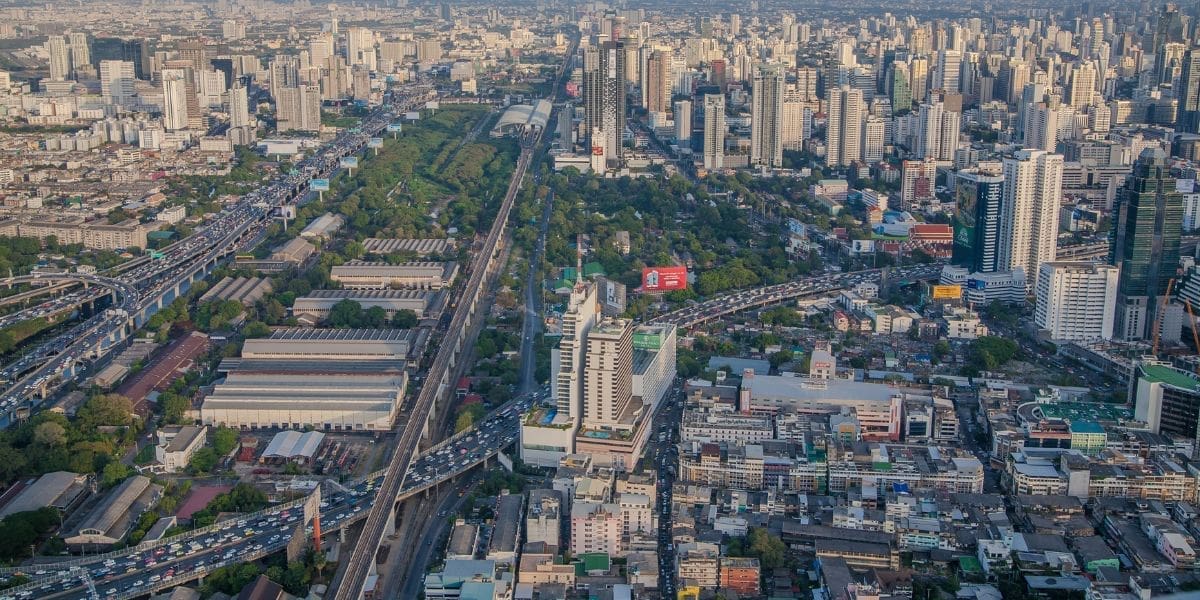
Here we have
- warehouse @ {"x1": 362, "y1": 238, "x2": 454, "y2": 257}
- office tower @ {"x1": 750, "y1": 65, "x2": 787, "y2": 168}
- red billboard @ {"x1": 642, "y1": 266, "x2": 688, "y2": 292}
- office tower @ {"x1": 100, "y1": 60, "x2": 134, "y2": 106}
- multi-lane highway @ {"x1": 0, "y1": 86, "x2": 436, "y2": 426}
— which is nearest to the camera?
multi-lane highway @ {"x1": 0, "y1": 86, "x2": 436, "y2": 426}

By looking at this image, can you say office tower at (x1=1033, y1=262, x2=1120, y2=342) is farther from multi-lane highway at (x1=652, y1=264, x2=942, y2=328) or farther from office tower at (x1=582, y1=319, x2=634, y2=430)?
office tower at (x1=582, y1=319, x2=634, y2=430)

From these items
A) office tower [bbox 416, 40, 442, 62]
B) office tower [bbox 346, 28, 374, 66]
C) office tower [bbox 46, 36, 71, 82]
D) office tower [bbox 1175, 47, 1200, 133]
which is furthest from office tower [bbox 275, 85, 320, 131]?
office tower [bbox 1175, 47, 1200, 133]

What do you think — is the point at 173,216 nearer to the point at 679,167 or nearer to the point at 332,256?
the point at 332,256

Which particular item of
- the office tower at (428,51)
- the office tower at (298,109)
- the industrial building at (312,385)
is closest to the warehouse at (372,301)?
the industrial building at (312,385)

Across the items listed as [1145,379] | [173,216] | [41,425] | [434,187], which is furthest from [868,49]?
[41,425]

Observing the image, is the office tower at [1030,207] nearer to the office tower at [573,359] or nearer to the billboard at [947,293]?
the billboard at [947,293]

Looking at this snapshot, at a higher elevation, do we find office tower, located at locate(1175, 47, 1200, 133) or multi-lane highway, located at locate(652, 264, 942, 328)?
office tower, located at locate(1175, 47, 1200, 133)
